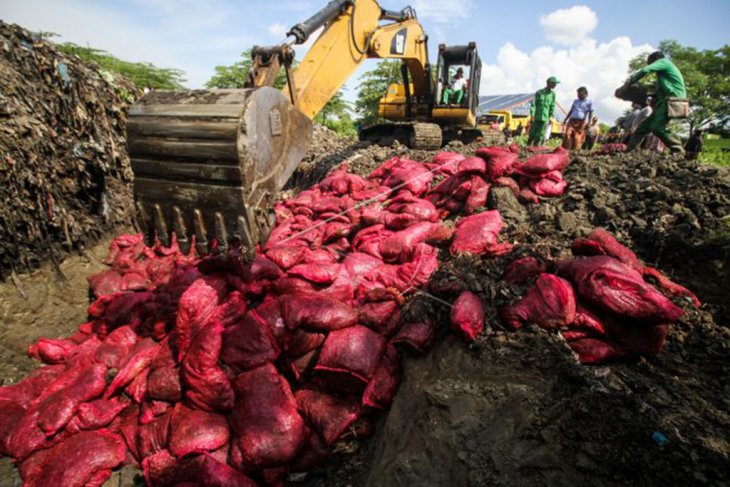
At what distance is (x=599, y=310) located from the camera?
2230 millimetres

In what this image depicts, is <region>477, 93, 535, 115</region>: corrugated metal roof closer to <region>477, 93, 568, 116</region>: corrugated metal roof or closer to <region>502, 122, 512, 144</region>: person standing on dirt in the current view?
<region>477, 93, 568, 116</region>: corrugated metal roof

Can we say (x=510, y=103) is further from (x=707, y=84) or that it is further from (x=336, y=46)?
(x=336, y=46)

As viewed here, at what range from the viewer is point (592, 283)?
2229mm

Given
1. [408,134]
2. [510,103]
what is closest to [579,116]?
[408,134]

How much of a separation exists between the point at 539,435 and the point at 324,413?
4.27 ft

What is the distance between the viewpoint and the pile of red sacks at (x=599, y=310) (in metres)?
2.08

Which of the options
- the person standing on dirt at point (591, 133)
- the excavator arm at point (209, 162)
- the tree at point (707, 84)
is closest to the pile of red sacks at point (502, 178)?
the excavator arm at point (209, 162)

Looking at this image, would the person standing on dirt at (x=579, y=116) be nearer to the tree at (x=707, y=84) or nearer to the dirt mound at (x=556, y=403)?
the dirt mound at (x=556, y=403)

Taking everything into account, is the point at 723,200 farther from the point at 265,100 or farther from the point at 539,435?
the point at 265,100

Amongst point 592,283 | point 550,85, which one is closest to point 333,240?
point 592,283

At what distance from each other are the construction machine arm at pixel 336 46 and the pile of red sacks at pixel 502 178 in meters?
1.88

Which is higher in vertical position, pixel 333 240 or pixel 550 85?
pixel 550 85

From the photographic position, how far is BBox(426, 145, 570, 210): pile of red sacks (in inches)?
165

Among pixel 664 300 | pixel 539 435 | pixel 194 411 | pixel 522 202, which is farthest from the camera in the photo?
pixel 522 202
